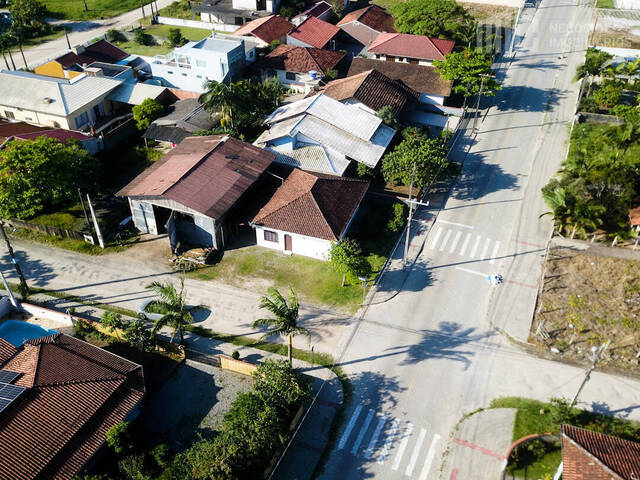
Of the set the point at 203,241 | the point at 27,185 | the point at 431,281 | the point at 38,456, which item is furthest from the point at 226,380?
the point at 27,185

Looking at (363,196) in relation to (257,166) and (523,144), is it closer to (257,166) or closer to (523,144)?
(257,166)

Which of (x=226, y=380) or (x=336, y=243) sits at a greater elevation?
(x=336, y=243)

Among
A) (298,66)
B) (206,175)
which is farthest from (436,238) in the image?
(298,66)

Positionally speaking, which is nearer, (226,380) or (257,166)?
(226,380)

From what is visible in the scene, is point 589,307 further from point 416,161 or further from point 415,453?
point 416,161

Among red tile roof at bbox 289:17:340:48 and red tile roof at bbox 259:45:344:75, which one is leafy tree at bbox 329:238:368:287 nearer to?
red tile roof at bbox 259:45:344:75
